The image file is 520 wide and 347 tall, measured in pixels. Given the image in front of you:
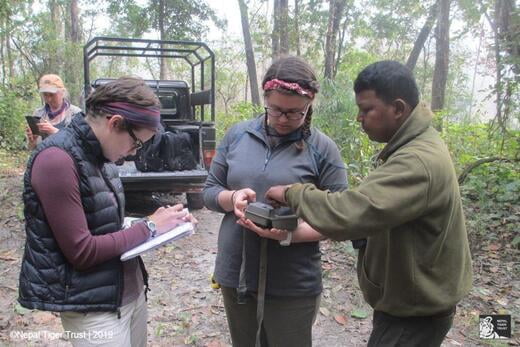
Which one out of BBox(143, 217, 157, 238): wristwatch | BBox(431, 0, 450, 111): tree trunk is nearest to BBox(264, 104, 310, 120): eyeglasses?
BBox(143, 217, 157, 238): wristwatch

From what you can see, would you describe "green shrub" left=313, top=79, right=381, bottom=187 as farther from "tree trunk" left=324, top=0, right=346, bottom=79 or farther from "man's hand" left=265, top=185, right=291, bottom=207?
"tree trunk" left=324, top=0, right=346, bottom=79

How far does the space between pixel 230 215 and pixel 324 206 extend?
653 millimetres

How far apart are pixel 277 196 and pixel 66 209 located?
74 cm

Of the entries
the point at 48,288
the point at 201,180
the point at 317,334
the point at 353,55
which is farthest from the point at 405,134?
the point at 353,55

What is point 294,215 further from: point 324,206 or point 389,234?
point 389,234

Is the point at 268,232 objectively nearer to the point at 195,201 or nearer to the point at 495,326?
the point at 495,326

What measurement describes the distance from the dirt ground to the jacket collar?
2.04m

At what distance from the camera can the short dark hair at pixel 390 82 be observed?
152cm

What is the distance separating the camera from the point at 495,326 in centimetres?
326

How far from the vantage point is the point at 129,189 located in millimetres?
5566

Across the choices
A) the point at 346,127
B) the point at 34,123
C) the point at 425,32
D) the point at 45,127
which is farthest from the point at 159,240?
the point at 425,32

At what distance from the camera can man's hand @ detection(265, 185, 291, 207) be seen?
1.60 meters

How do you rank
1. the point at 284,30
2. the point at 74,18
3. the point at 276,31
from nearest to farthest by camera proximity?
the point at 284,30, the point at 276,31, the point at 74,18

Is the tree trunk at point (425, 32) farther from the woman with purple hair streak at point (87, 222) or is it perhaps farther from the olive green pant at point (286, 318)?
the woman with purple hair streak at point (87, 222)
